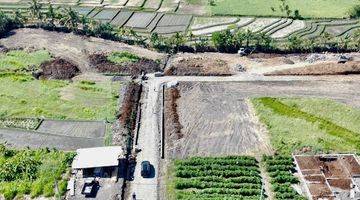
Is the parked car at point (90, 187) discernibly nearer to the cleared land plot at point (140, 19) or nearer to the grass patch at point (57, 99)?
the grass patch at point (57, 99)

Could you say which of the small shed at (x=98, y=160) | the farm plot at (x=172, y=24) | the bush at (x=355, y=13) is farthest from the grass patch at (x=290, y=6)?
the small shed at (x=98, y=160)

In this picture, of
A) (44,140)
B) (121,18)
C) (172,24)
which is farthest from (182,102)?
(121,18)

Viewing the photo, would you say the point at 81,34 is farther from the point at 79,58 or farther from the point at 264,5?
the point at 264,5

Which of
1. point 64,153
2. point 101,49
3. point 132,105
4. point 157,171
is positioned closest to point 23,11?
point 101,49

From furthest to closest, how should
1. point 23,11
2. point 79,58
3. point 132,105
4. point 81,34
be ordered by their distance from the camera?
point 23,11 → point 81,34 → point 79,58 → point 132,105

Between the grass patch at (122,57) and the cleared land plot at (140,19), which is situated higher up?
the cleared land plot at (140,19)

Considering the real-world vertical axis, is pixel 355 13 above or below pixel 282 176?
above

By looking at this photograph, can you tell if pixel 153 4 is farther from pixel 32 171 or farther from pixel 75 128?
pixel 32 171
